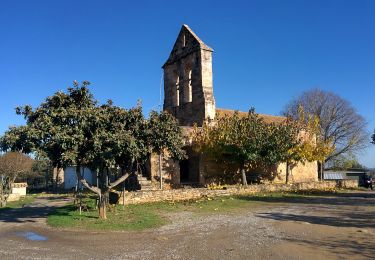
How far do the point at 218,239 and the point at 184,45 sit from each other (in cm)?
2057

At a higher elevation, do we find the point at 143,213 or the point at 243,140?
the point at 243,140

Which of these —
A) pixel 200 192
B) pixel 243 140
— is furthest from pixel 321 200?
pixel 200 192

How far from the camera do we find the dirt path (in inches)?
351

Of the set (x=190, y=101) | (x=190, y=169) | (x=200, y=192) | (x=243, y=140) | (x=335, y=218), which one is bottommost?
(x=335, y=218)

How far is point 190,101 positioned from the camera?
28.8 metres

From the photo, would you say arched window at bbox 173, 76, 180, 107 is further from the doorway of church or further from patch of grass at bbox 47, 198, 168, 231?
patch of grass at bbox 47, 198, 168, 231

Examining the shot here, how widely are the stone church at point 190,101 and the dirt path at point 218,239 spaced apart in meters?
10.4

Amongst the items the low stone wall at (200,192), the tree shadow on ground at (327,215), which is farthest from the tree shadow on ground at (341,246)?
the low stone wall at (200,192)

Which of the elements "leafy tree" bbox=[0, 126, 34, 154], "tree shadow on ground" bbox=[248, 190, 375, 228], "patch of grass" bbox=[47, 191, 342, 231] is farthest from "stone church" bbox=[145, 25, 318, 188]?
"leafy tree" bbox=[0, 126, 34, 154]

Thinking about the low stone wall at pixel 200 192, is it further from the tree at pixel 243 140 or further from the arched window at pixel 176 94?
the arched window at pixel 176 94

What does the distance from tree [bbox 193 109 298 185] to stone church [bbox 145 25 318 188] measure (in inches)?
48.9

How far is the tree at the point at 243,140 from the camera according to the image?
24797 mm

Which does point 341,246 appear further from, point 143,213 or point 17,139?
point 17,139

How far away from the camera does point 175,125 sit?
49.7ft
